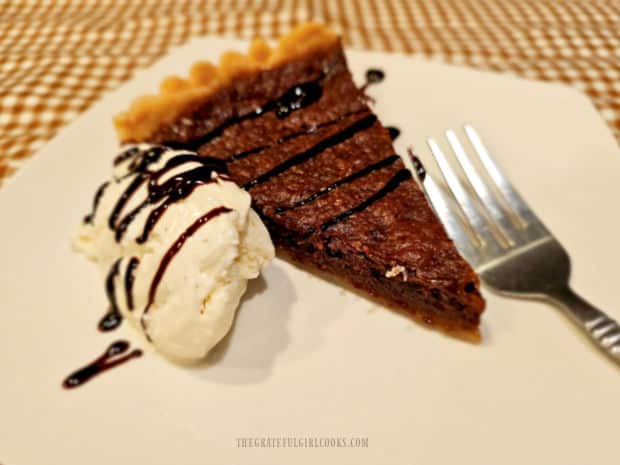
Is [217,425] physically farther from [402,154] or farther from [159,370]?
[402,154]

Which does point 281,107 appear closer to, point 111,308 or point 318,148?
point 318,148

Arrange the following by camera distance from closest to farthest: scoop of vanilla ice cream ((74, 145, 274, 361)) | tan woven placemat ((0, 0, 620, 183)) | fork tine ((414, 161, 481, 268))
Result: scoop of vanilla ice cream ((74, 145, 274, 361)) < fork tine ((414, 161, 481, 268)) < tan woven placemat ((0, 0, 620, 183))

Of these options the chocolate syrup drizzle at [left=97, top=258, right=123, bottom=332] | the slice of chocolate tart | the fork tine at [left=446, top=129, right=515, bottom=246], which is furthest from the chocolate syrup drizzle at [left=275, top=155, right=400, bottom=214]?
the chocolate syrup drizzle at [left=97, top=258, right=123, bottom=332]

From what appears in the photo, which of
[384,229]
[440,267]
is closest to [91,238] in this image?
[384,229]

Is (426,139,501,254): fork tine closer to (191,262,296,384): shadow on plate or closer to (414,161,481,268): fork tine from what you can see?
(414,161,481,268): fork tine

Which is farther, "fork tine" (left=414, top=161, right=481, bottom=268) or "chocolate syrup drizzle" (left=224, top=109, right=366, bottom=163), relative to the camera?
"chocolate syrup drizzle" (left=224, top=109, right=366, bottom=163)

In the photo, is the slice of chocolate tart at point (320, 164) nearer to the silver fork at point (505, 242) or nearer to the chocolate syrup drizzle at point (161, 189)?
the silver fork at point (505, 242)
